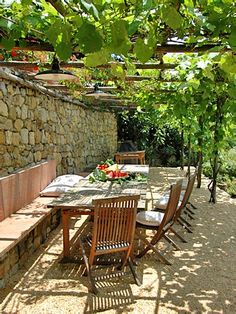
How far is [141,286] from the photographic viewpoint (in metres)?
2.85

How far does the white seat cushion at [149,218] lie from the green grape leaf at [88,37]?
2701 mm

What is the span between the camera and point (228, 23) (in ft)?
4.51

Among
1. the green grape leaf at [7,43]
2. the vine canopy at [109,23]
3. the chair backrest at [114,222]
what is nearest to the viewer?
the vine canopy at [109,23]

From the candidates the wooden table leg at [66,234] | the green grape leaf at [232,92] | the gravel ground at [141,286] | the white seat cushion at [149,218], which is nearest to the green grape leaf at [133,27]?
the green grape leaf at [232,92]

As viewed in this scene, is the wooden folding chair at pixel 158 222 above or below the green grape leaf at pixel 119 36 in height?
below

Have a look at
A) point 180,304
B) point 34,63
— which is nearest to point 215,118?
point 34,63

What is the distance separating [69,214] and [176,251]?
4.40 feet

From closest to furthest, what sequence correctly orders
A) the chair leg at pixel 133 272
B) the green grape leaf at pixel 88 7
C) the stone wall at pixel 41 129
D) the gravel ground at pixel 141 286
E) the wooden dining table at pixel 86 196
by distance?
the green grape leaf at pixel 88 7
the gravel ground at pixel 141 286
the chair leg at pixel 133 272
the wooden dining table at pixel 86 196
the stone wall at pixel 41 129

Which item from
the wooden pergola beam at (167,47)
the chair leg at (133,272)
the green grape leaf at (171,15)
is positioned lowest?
the chair leg at (133,272)

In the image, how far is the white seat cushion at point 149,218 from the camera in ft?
11.4

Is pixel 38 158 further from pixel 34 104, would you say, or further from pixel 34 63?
pixel 34 63

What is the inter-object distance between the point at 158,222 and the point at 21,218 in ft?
4.81

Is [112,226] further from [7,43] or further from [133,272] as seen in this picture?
[7,43]

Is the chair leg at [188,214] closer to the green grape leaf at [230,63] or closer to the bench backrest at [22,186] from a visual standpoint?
the bench backrest at [22,186]
